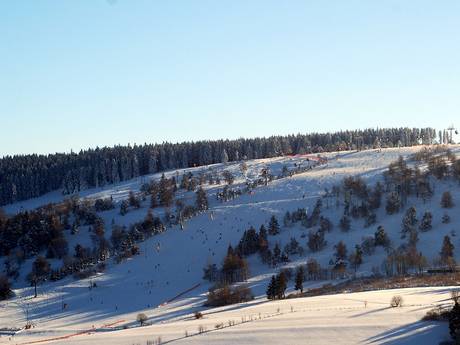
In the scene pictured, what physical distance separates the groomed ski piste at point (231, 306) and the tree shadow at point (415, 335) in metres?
0.05

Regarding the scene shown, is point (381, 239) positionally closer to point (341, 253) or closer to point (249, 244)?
point (341, 253)

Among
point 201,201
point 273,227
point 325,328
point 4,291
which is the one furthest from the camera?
point 201,201

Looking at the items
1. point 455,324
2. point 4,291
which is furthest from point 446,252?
point 4,291

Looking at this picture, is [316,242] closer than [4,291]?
No

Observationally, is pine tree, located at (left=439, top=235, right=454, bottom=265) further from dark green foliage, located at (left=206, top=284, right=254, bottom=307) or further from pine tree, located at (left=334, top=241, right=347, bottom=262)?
dark green foliage, located at (left=206, top=284, right=254, bottom=307)

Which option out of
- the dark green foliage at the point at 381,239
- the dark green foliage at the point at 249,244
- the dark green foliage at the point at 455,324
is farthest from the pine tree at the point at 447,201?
the dark green foliage at the point at 455,324

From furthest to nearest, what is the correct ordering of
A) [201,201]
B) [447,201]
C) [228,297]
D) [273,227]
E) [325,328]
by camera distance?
[201,201], [273,227], [447,201], [228,297], [325,328]

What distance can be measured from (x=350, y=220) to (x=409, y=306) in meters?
79.6

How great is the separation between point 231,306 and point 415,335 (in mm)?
31859

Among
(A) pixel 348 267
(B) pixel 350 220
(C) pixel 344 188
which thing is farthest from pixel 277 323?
(C) pixel 344 188

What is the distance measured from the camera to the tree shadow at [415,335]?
102ft

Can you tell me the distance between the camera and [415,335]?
31.9 m

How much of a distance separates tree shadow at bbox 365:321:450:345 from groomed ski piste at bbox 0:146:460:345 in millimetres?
53

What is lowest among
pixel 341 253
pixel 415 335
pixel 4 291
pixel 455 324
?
pixel 4 291
